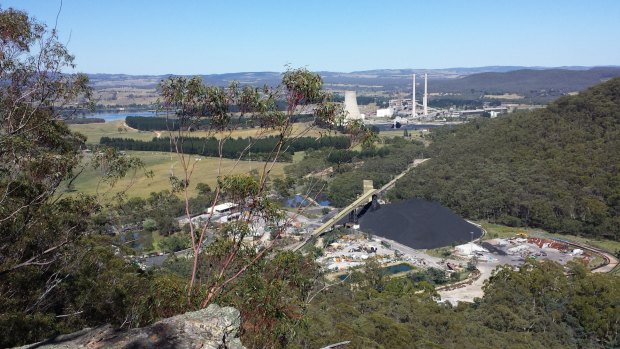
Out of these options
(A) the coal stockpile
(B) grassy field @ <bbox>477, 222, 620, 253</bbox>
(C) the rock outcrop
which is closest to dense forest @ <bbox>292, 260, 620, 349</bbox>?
(C) the rock outcrop

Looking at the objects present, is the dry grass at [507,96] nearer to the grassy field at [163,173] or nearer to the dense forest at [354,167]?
the dense forest at [354,167]

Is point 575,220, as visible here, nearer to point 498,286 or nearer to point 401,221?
point 401,221

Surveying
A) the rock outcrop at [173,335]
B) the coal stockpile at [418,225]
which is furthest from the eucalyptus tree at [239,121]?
the coal stockpile at [418,225]

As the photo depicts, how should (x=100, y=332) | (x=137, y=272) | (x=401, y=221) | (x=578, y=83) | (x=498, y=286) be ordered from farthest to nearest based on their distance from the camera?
(x=578, y=83), (x=401, y=221), (x=498, y=286), (x=137, y=272), (x=100, y=332)

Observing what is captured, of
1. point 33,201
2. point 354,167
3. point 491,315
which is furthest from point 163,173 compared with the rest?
point 33,201

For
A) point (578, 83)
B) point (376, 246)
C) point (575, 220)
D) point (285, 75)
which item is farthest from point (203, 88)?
point (578, 83)

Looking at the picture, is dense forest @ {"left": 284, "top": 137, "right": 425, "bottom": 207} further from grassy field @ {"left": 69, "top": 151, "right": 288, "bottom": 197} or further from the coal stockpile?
the coal stockpile
